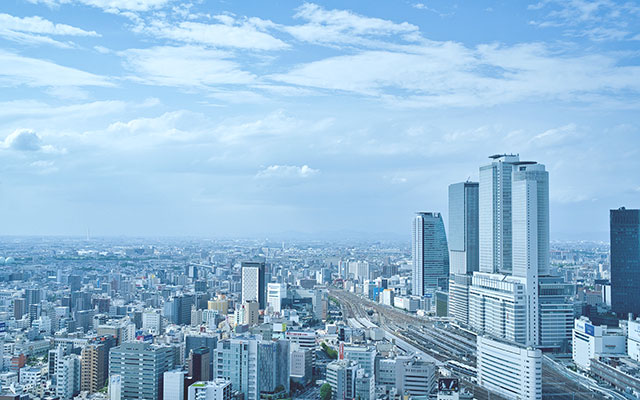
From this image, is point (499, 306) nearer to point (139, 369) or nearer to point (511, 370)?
point (511, 370)

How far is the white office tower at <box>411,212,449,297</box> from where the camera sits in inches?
1013

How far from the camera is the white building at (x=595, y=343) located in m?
12.6

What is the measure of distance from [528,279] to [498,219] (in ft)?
8.64

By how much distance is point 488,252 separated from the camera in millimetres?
18172

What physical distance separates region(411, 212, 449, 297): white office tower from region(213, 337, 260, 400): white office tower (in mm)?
16354

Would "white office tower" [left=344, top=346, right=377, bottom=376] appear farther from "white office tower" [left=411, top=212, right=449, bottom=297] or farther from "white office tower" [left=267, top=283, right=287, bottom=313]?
"white office tower" [left=411, top=212, right=449, bottom=297]

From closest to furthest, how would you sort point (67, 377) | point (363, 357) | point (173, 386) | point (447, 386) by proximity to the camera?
point (447, 386) → point (173, 386) → point (67, 377) → point (363, 357)

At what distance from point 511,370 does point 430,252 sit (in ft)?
51.0

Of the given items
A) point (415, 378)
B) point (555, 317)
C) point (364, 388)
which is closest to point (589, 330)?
point (555, 317)

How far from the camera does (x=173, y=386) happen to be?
9.73 meters

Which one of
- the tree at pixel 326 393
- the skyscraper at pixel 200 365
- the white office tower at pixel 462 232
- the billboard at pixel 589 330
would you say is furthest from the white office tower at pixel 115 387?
the white office tower at pixel 462 232

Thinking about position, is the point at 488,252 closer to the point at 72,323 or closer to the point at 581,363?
the point at 581,363

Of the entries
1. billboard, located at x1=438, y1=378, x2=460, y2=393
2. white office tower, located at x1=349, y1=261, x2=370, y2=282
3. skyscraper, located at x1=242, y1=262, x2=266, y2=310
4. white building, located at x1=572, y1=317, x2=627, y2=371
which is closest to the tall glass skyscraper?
skyscraper, located at x1=242, y1=262, x2=266, y2=310

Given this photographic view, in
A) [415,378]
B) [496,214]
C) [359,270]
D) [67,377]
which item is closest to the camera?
[415,378]
